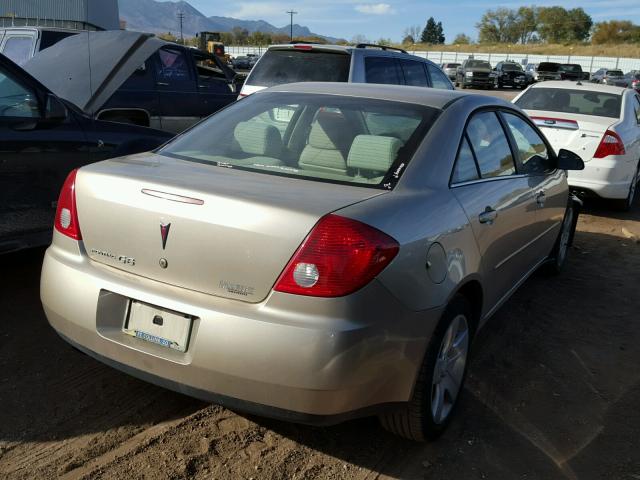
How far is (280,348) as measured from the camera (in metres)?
2.27

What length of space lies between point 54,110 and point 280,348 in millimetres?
3253

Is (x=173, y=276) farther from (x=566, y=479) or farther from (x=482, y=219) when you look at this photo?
(x=566, y=479)

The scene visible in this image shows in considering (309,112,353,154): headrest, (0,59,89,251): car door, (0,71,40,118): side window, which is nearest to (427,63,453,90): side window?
(0,59,89,251): car door

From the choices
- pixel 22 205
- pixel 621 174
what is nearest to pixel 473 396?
pixel 22 205

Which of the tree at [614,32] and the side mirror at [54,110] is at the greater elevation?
the tree at [614,32]

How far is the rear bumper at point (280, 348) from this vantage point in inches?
89.5

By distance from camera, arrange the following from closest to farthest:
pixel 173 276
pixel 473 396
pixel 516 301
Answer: pixel 173 276 → pixel 473 396 → pixel 516 301

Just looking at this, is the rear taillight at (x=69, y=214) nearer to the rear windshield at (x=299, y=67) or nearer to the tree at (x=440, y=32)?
the rear windshield at (x=299, y=67)

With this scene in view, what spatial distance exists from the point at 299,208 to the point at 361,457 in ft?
4.02

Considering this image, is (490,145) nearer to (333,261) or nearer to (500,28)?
(333,261)

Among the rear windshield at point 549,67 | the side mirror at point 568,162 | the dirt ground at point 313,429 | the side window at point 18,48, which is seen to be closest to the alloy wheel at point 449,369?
the dirt ground at point 313,429

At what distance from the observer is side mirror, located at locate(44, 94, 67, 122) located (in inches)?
179

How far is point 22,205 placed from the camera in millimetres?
4336

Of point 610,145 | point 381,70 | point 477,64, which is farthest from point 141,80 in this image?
point 477,64
